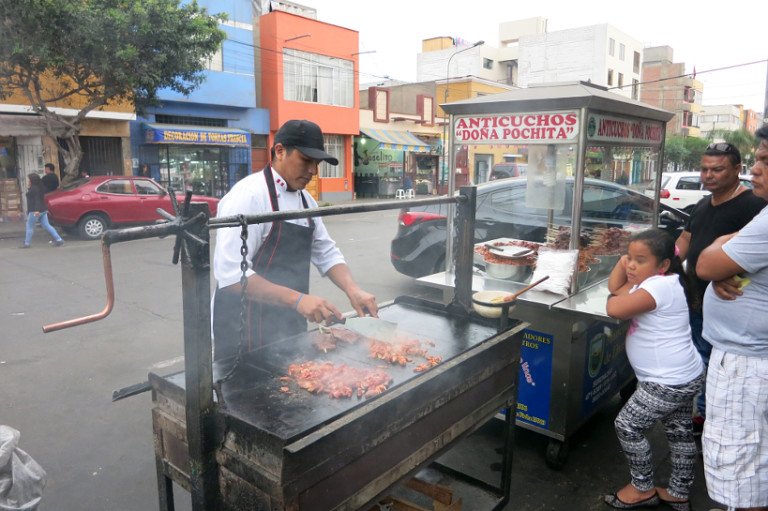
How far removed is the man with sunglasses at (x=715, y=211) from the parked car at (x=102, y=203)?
974cm

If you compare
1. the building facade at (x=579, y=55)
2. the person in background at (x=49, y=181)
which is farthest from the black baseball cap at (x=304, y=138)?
the building facade at (x=579, y=55)

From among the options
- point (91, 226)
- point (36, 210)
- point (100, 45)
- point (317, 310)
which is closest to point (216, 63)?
point (100, 45)

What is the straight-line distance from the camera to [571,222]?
3.67 meters

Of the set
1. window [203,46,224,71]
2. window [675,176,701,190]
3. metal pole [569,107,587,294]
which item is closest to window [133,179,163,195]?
window [203,46,224,71]

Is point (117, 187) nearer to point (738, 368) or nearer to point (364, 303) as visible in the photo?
point (364, 303)

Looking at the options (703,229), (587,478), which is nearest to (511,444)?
(587,478)

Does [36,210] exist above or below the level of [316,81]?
below

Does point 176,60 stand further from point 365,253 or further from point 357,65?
point 357,65

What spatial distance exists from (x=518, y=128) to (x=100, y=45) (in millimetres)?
11529

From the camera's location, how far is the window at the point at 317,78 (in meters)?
20.7

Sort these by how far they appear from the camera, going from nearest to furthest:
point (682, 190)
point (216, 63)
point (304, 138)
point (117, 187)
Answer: point (304, 138) → point (117, 187) → point (682, 190) → point (216, 63)

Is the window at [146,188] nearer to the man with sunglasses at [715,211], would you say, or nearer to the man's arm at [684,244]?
the man's arm at [684,244]

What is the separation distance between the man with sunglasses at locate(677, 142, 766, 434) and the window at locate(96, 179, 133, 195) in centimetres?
1159

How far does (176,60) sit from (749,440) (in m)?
13.9
